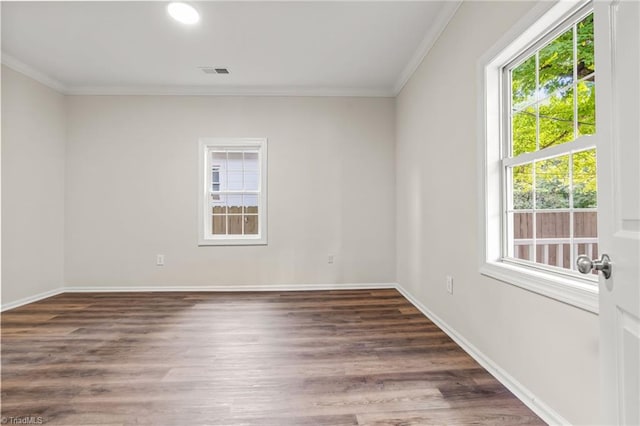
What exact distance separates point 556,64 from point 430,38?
150 cm

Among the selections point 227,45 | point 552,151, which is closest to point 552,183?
point 552,151

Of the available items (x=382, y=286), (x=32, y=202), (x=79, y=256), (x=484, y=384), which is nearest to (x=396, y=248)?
(x=382, y=286)

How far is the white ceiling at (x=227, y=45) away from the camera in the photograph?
101 inches

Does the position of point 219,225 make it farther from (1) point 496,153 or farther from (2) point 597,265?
(2) point 597,265

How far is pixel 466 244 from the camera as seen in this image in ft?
7.69

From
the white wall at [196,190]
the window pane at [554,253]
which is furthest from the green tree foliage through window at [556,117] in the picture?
the white wall at [196,190]

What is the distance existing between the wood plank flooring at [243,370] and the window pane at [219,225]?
128 centimetres

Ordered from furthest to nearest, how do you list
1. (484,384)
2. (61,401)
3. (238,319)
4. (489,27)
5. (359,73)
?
1. (359,73)
2. (238,319)
3. (489,27)
4. (484,384)
5. (61,401)

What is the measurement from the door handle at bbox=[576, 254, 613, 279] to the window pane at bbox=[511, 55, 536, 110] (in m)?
1.27

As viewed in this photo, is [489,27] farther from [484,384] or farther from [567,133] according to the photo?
[484,384]

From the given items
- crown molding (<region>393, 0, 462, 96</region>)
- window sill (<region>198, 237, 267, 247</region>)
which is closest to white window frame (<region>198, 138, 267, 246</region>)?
window sill (<region>198, 237, 267, 247</region>)

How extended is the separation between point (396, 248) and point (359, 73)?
2.26 metres

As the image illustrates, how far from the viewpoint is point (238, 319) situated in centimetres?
303
